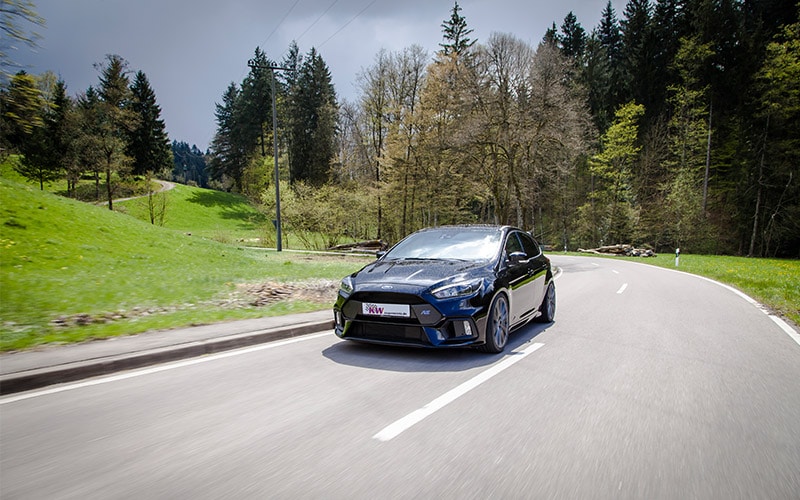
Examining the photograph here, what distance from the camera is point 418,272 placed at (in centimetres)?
562

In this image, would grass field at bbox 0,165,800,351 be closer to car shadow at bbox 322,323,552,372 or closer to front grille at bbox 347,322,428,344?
car shadow at bbox 322,323,552,372

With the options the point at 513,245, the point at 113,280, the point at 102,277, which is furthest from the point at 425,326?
the point at 102,277

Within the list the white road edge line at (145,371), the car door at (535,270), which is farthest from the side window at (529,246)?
the white road edge line at (145,371)

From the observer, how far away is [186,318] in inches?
285

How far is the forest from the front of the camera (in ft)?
90.2

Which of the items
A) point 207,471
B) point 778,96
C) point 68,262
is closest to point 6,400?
point 207,471

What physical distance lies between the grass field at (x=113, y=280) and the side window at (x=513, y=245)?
4073 millimetres

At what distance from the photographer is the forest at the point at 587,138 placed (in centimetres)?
2748

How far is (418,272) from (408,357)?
1.03m

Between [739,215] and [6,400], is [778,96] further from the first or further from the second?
[6,400]

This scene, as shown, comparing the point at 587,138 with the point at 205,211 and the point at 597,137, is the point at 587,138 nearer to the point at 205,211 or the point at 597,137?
the point at 597,137

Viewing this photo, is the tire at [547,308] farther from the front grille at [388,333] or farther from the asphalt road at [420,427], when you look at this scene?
the front grille at [388,333]

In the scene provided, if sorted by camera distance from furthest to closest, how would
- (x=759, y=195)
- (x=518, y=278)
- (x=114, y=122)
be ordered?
1. (x=114, y=122)
2. (x=759, y=195)
3. (x=518, y=278)

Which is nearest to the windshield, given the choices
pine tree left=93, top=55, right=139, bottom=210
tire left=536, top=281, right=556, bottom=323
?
tire left=536, top=281, right=556, bottom=323
